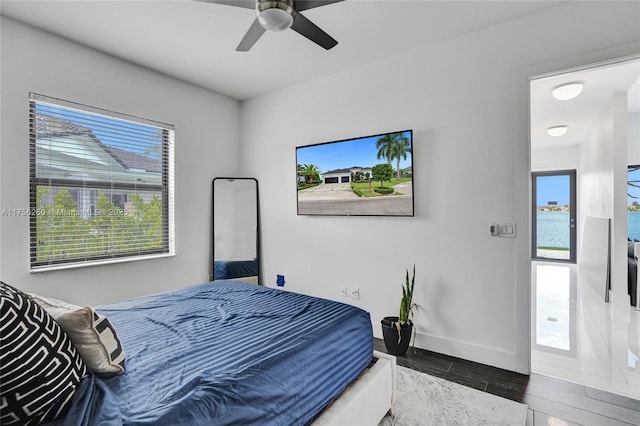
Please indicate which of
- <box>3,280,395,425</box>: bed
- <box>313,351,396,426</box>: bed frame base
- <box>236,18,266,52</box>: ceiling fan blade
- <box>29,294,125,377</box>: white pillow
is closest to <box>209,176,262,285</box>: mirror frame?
<box>3,280,395,425</box>: bed

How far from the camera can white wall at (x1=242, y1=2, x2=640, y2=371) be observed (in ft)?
7.81

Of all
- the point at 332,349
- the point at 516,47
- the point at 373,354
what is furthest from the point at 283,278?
the point at 516,47

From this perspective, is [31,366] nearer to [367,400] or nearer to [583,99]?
[367,400]

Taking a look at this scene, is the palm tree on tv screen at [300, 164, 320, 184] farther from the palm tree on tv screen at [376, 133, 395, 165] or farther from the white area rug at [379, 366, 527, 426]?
the white area rug at [379, 366, 527, 426]

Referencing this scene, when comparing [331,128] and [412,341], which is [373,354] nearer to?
[412,341]

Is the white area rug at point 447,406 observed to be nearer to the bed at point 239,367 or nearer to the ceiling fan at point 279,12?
the bed at point 239,367

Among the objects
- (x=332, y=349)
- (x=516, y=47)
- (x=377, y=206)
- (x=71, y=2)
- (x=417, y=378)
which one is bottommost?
(x=417, y=378)

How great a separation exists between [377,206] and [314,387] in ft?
6.46

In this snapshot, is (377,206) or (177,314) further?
(377,206)

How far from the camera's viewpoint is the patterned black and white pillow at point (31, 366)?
86 cm

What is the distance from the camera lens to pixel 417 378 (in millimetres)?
2326

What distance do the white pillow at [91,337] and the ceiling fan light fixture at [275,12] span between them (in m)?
1.58

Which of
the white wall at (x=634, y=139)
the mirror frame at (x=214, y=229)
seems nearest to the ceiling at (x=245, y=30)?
the mirror frame at (x=214, y=229)

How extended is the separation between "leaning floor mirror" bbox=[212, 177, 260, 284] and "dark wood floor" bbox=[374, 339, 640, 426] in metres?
2.12
